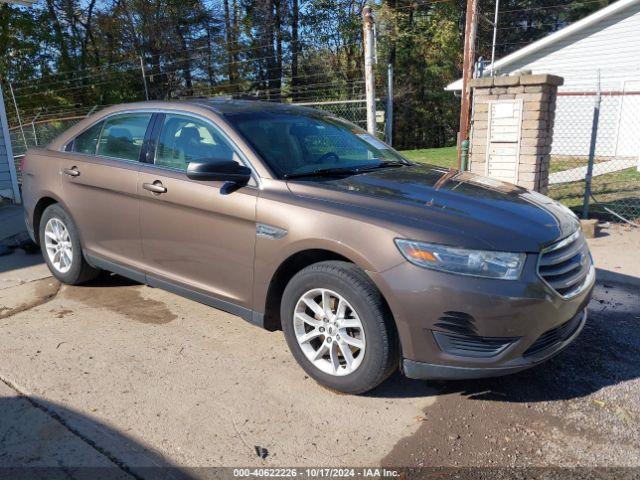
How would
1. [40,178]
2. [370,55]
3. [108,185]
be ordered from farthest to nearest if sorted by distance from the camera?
[370,55], [40,178], [108,185]

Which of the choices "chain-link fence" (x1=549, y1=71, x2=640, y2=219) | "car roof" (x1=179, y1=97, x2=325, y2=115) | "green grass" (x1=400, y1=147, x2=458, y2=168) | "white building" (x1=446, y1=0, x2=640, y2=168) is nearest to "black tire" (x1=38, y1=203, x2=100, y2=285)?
"car roof" (x1=179, y1=97, x2=325, y2=115)

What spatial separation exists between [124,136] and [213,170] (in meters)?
1.49

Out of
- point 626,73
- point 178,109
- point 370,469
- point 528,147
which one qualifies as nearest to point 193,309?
point 178,109

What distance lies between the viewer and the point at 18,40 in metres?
22.7

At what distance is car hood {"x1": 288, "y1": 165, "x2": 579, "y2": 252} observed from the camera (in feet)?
9.23

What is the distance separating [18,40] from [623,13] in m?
22.9

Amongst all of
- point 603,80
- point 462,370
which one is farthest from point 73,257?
point 603,80

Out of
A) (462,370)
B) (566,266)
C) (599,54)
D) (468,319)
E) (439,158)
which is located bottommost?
(439,158)

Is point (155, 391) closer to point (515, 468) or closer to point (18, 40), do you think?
point (515, 468)

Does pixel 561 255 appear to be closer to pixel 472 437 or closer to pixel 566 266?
pixel 566 266

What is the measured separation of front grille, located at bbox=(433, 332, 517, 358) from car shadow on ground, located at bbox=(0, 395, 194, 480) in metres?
1.41

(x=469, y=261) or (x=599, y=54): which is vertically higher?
(x=599, y=54)

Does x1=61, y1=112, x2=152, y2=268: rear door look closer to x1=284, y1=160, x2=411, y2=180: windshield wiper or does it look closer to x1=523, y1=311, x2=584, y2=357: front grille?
x1=284, y1=160, x2=411, y2=180: windshield wiper

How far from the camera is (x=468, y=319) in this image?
273 centimetres
